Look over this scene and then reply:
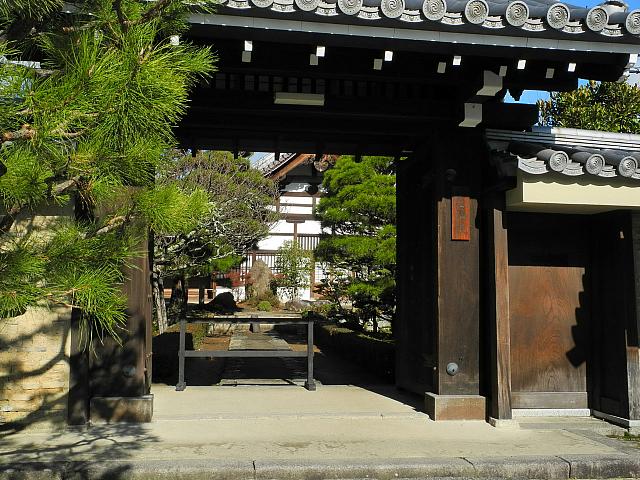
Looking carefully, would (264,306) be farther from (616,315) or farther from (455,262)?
(616,315)

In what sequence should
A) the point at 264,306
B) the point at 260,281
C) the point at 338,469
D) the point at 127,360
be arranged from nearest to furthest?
the point at 338,469 < the point at 127,360 < the point at 264,306 < the point at 260,281

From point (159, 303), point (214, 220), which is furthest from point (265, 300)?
point (214, 220)

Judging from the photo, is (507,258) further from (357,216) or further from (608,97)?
(608,97)

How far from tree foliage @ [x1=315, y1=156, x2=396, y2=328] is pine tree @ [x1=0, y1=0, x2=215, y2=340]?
38.9ft

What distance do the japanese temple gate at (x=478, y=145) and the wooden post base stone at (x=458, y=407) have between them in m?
0.02

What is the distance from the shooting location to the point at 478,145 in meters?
7.47

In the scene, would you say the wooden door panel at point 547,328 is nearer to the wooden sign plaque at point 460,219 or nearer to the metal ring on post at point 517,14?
the wooden sign plaque at point 460,219

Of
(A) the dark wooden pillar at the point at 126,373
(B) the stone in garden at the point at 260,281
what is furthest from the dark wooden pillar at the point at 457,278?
(B) the stone in garden at the point at 260,281

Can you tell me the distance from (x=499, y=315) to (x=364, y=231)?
1029 cm

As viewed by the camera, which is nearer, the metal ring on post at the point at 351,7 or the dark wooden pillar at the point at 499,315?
the metal ring on post at the point at 351,7

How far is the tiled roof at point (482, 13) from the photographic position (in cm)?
560

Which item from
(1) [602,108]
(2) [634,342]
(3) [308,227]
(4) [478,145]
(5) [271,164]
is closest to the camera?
(2) [634,342]

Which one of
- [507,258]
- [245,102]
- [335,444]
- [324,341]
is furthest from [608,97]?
[335,444]

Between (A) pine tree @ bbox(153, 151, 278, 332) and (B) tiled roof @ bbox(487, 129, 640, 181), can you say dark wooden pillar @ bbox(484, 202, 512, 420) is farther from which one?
(A) pine tree @ bbox(153, 151, 278, 332)
